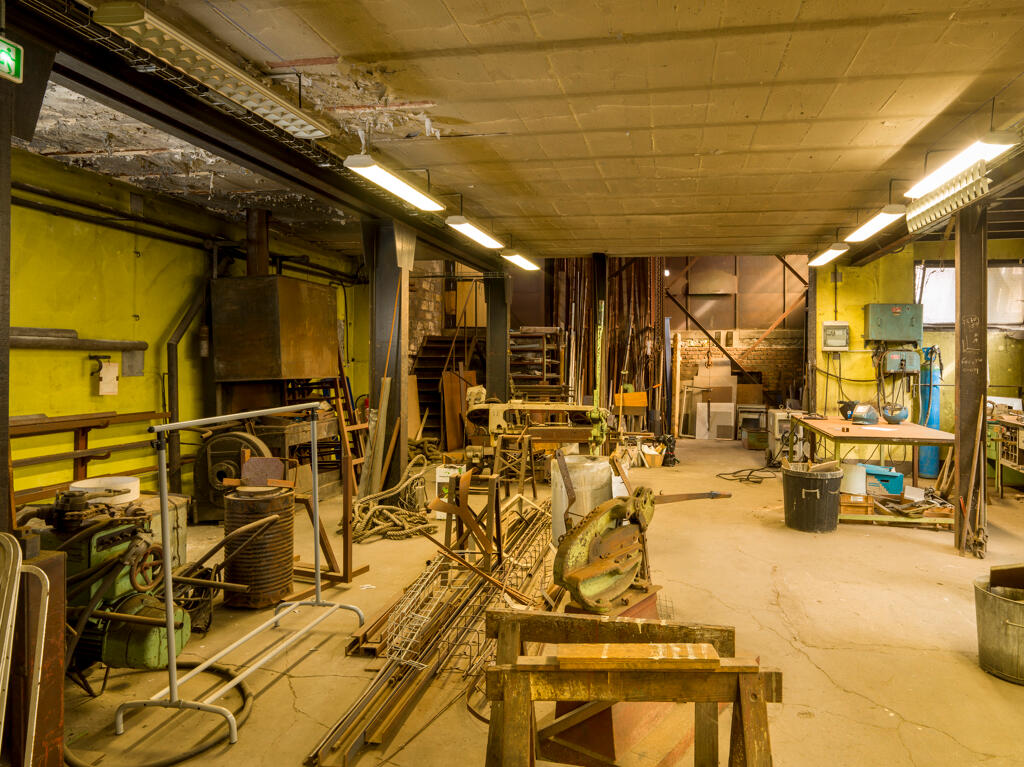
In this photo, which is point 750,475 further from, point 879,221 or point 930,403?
point 879,221

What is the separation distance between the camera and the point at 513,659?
2289 mm

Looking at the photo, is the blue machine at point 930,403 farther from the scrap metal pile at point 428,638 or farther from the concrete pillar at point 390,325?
the concrete pillar at point 390,325

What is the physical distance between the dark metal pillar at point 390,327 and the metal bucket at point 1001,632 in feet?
17.5

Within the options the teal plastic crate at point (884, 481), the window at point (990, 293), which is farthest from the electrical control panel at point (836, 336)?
the teal plastic crate at point (884, 481)

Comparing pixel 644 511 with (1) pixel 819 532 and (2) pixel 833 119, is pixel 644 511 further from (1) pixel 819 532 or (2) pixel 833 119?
(1) pixel 819 532

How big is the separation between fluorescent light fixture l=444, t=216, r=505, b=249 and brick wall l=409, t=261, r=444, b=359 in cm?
368

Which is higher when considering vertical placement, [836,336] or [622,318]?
[622,318]

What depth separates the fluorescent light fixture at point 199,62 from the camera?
276 cm

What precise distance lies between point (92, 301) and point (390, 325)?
293 centimetres

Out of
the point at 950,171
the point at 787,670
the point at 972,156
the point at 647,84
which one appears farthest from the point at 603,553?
the point at 950,171

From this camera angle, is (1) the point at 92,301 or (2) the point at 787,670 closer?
(2) the point at 787,670

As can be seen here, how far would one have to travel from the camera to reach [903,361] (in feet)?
30.1

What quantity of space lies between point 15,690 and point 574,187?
5580 millimetres

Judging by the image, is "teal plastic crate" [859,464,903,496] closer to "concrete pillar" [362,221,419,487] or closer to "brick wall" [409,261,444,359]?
"concrete pillar" [362,221,419,487]
